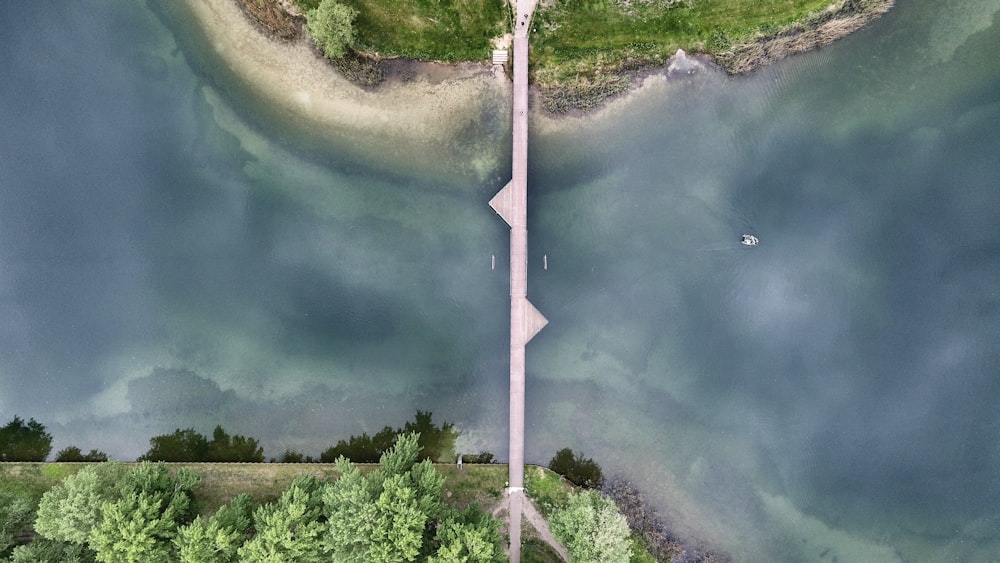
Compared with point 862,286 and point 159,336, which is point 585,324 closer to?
point 862,286

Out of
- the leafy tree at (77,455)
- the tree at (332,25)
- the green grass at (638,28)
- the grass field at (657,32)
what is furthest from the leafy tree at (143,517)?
the green grass at (638,28)

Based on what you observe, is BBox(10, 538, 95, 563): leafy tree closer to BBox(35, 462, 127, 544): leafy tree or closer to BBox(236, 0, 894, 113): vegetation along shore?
BBox(35, 462, 127, 544): leafy tree

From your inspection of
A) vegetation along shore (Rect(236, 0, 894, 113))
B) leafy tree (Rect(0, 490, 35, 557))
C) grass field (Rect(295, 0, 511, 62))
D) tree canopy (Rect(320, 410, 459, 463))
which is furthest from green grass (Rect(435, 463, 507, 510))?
grass field (Rect(295, 0, 511, 62))

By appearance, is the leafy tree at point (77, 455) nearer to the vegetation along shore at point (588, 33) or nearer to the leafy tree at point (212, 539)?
the leafy tree at point (212, 539)

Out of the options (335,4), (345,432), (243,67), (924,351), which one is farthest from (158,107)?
(924,351)

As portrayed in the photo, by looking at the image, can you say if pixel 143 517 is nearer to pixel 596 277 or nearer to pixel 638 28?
pixel 596 277

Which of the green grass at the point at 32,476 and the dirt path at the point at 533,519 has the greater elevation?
the green grass at the point at 32,476
